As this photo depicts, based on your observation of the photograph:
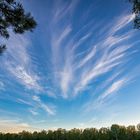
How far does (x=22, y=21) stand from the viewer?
1662 centimetres

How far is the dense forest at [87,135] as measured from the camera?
160 metres

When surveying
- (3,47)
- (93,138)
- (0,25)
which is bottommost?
(3,47)

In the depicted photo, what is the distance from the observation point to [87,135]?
170500 millimetres

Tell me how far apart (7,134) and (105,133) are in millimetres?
75798

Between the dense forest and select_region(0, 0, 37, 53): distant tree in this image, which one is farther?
the dense forest

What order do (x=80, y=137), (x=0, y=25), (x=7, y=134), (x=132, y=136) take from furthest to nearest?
1. (x=7, y=134)
2. (x=80, y=137)
3. (x=132, y=136)
4. (x=0, y=25)

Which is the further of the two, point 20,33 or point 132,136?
point 132,136

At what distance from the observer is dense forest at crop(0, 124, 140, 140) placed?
160 metres

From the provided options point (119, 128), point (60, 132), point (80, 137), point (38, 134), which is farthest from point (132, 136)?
point (38, 134)

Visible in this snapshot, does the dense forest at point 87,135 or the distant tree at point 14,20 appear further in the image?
the dense forest at point 87,135

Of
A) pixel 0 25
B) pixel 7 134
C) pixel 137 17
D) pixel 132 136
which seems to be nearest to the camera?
pixel 137 17

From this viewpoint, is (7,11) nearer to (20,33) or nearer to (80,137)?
(20,33)

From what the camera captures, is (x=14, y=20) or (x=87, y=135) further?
(x=87, y=135)

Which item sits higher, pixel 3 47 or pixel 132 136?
pixel 132 136
